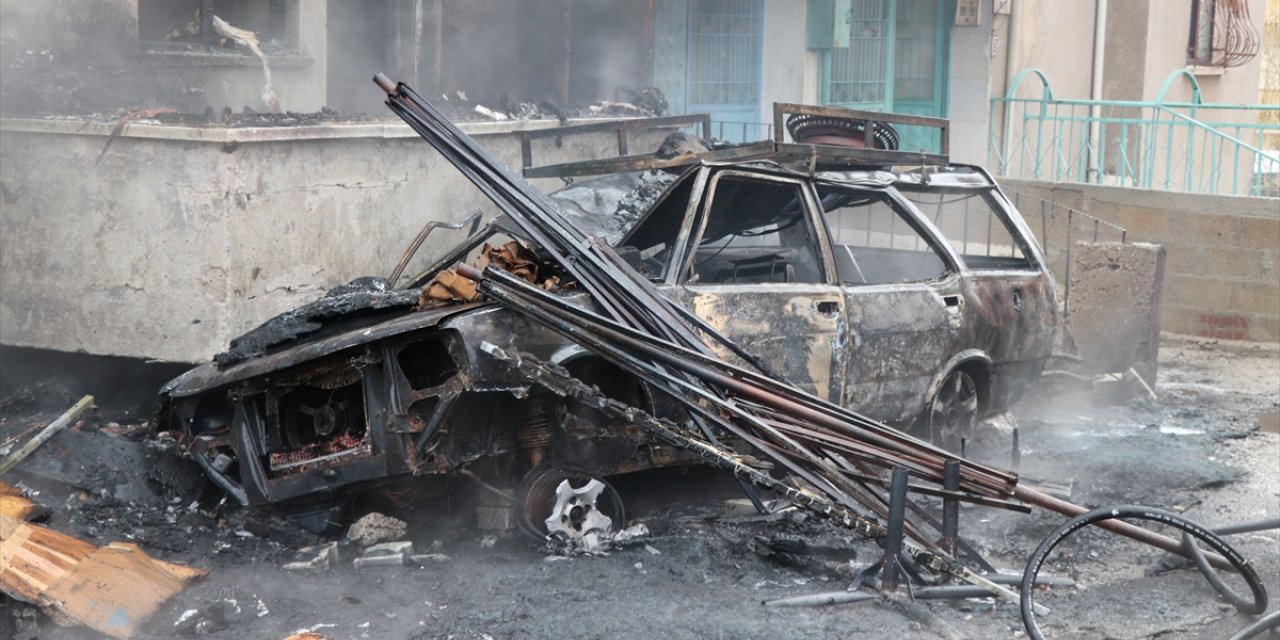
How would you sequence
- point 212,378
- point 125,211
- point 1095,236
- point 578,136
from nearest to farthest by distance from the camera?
1. point 212,378
2. point 125,211
3. point 578,136
4. point 1095,236

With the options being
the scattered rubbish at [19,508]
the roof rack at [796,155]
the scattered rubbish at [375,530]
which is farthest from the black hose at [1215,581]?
the scattered rubbish at [19,508]

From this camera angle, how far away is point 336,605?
16.2 ft

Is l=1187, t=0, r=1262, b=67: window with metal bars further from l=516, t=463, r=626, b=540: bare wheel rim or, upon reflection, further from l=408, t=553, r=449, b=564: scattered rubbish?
l=408, t=553, r=449, b=564: scattered rubbish

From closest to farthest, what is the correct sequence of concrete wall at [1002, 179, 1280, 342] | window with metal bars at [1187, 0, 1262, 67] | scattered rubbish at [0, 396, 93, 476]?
scattered rubbish at [0, 396, 93, 476]
concrete wall at [1002, 179, 1280, 342]
window with metal bars at [1187, 0, 1262, 67]

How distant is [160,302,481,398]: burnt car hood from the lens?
513 centimetres

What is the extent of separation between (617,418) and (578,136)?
5.22m

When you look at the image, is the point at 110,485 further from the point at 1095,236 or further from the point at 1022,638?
the point at 1095,236

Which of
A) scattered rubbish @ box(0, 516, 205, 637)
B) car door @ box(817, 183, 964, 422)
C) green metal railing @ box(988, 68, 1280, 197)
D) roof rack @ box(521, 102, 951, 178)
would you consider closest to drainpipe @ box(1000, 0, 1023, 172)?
green metal railing @ box(988, 68, 1280, 197)

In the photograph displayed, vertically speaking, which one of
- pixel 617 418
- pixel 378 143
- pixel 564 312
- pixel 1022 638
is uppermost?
pixel 378 143

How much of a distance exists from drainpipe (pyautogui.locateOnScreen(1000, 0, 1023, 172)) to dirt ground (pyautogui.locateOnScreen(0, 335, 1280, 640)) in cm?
906

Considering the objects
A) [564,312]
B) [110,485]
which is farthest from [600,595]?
[110,485]

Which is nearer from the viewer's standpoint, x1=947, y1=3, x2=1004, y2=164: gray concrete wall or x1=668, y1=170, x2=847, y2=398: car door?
x1=668, y1=170, x2=847, y2=398: car door

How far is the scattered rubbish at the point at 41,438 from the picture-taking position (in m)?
5.98

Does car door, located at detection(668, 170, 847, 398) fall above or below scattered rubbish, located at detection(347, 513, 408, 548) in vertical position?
above
